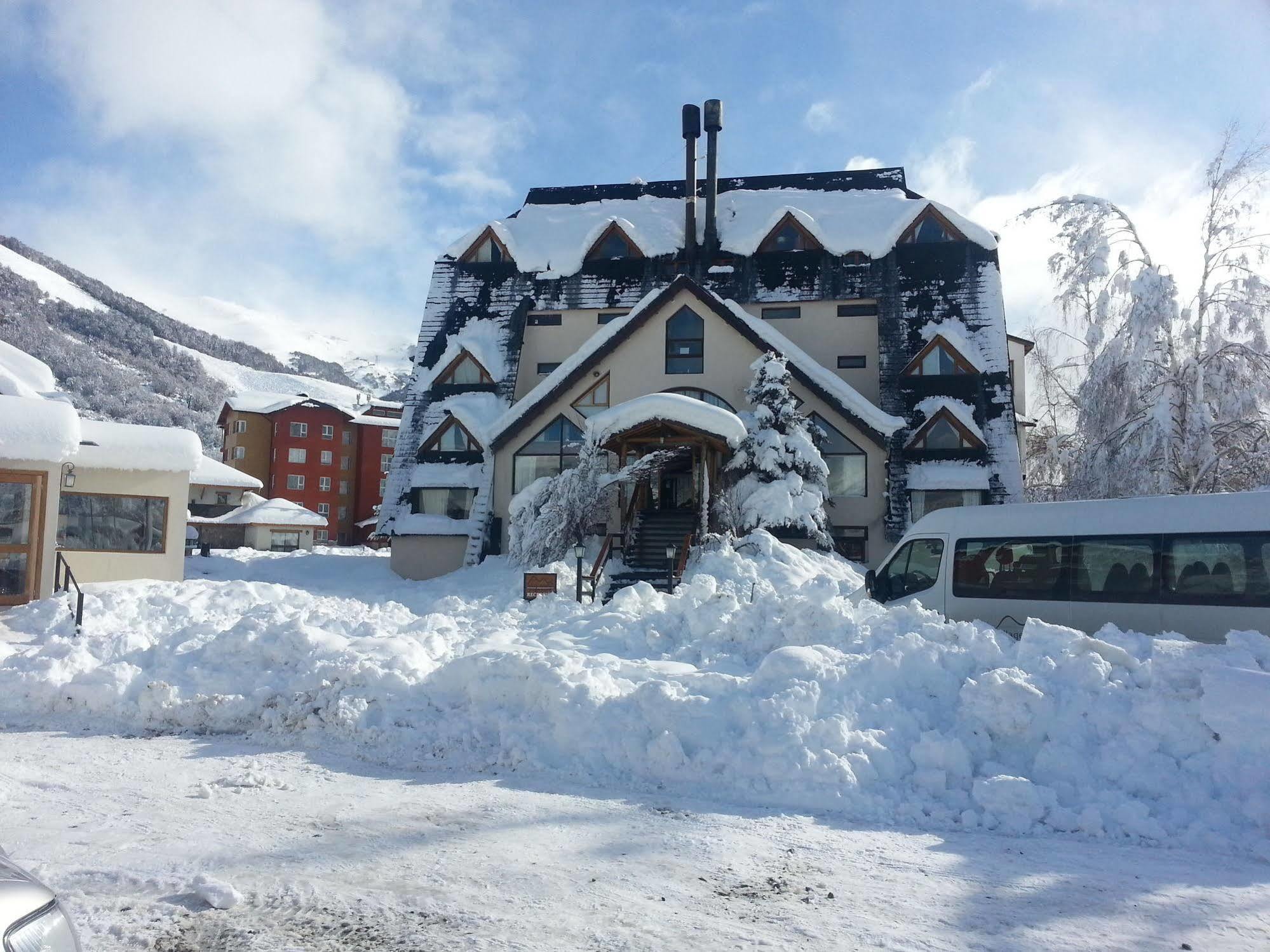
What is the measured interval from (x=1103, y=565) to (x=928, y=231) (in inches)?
736

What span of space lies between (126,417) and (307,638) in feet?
409

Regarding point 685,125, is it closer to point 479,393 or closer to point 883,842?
point 479,393

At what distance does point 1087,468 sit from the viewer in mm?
19109

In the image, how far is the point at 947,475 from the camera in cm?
2238

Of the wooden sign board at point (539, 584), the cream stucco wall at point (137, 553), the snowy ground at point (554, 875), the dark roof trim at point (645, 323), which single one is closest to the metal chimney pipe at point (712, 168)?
the dark roof trim at point (645, 323)

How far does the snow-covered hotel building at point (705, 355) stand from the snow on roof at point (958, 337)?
66mm

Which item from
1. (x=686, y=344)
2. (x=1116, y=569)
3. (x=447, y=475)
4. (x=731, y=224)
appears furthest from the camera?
(x=731, y=224)

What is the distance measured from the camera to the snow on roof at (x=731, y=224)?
26.1 m

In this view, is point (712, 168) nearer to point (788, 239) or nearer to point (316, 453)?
point (788, 239)

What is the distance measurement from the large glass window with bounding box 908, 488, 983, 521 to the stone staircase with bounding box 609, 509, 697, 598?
232 inches

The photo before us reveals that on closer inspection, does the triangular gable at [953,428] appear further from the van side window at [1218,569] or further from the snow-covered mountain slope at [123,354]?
the snow-covered mountain slope at [123,354]

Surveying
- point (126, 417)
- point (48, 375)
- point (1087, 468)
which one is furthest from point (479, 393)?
point (126, 417)

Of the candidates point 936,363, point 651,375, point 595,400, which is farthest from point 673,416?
point 936,363

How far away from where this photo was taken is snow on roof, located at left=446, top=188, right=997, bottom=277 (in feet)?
85.6
